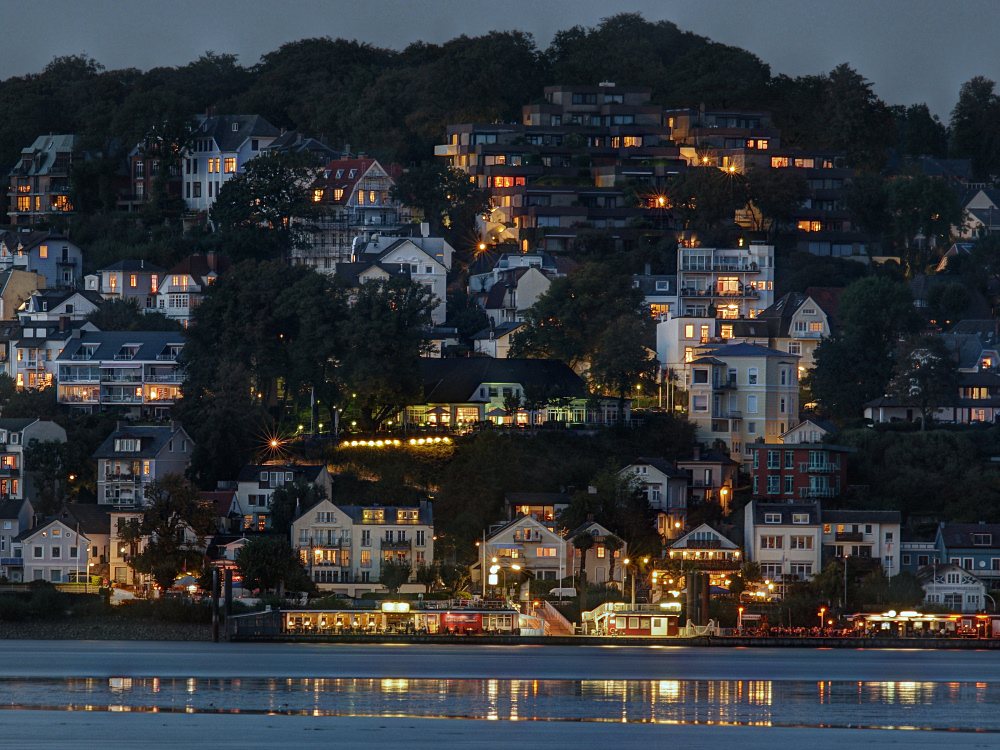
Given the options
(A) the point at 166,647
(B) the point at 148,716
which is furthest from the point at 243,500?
(B) the point at 148,716

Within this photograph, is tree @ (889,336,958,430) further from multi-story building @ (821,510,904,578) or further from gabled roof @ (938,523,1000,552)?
multi-story building @ (821,510,904,578)

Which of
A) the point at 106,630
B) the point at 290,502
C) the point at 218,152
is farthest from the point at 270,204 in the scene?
the point at 106,630

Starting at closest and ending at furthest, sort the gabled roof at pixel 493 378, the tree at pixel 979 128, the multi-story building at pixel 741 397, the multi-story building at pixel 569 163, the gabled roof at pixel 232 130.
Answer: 1. the multi-story building at pixel 741 397
2. the gabled roof at pixel 493 378
3. the multi-story building at pixel 569 163
4. the gabled roof at pixel 232 130
5. the tree at pixel 979 128

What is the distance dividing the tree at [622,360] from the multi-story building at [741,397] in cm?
270

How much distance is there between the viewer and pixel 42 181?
418 ft

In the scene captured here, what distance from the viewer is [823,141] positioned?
125 m

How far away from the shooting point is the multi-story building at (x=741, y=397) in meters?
91.7

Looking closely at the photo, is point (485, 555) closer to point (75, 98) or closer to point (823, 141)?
point (823, 141)

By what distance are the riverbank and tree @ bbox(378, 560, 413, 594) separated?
7486 millimetres

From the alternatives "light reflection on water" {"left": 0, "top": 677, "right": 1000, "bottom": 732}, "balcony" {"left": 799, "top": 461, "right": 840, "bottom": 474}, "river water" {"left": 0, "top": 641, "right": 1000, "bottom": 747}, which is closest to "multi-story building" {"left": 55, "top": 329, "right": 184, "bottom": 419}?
"river water" {"left": 0, "top": 641, "right": 1000, "bottom": 747}

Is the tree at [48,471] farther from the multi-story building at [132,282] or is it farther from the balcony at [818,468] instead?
the balcony at [818,468]

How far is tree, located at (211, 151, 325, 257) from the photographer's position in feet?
361

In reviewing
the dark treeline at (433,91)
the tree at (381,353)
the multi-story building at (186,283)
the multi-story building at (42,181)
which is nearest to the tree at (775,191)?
the dark treeline at (433,91)

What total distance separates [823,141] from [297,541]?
56269 mm
